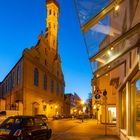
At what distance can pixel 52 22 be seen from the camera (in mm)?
84438

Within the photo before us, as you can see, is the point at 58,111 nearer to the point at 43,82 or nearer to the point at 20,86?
the point at 43,82

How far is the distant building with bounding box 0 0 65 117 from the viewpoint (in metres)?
56.7

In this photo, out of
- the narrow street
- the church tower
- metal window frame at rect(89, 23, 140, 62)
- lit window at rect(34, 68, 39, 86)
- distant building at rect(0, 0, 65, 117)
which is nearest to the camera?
metal window frame at rect(89, 23, 140, 62)

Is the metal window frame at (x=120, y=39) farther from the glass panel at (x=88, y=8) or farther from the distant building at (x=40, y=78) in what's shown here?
the distant building at (x=40, y=78)

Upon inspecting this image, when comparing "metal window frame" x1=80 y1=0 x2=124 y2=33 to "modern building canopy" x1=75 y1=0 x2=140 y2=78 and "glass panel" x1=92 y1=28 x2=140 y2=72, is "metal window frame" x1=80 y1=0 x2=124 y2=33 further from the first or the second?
"glass panel" x1=92 y1=28 x2=140 y2=72

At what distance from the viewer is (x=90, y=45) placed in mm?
11758

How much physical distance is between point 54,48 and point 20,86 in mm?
28953

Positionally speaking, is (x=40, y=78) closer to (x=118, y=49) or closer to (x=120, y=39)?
(x=118, y=49)

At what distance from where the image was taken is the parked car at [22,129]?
531 inches

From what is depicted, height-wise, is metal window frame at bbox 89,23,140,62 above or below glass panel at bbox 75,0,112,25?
below

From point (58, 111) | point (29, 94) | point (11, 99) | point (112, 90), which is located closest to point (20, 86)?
point (29, 94)

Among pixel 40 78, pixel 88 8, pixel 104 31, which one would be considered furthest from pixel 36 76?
pixel 88 8

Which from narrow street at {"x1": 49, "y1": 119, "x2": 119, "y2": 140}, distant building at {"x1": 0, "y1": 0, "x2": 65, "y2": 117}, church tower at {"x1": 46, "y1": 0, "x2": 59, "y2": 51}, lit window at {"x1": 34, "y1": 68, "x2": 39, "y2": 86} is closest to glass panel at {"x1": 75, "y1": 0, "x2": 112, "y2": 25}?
narrow street at {"x1": 49, "y1": 119, "x2": 119, "y2": 140}

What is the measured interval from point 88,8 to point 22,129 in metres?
7.23
